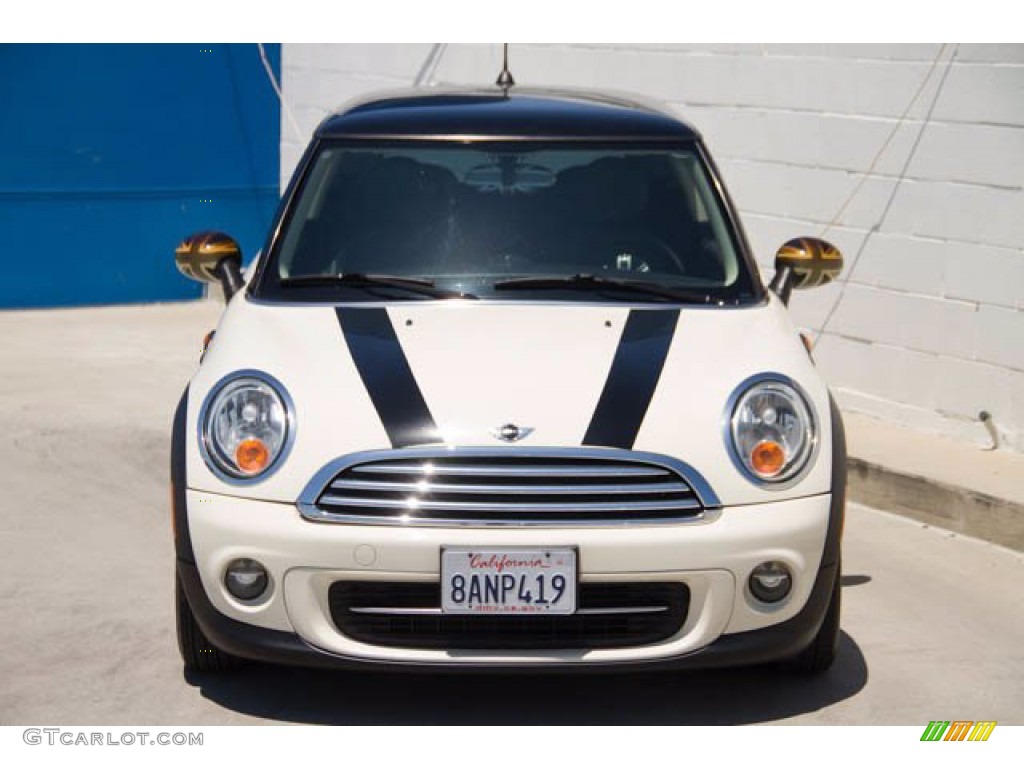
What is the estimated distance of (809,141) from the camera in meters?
8.83

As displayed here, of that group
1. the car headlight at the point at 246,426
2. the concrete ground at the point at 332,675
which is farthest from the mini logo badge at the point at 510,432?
the concrete ground at the point at 332,675

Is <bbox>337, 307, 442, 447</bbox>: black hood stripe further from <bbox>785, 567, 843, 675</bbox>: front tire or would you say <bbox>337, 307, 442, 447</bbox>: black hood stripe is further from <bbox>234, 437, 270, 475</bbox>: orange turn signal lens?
<bbox>785, 567, 843, 675</bbox>: front tire

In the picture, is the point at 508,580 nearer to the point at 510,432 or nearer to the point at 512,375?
the point at 510,432

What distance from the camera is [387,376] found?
4832 mm

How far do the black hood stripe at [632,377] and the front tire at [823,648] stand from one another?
0.77m

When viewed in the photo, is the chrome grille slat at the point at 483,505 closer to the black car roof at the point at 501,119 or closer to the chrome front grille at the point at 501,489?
the chrome front grille at the point at 501,489

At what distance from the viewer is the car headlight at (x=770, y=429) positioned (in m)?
4.73

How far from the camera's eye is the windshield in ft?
18.0

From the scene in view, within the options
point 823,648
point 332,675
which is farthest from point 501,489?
point 823,648

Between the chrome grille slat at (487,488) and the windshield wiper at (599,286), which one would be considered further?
the windshield wiper at (599,286)

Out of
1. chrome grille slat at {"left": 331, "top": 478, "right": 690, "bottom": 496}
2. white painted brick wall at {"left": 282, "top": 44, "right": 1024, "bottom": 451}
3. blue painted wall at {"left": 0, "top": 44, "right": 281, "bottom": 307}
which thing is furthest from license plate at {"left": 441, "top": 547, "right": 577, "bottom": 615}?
blue painted wall at {"left": 0, "top": 44, "right": 281, "bottom": 307}

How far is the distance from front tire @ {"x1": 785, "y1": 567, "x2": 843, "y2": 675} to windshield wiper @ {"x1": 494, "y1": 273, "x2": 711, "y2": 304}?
918 mm

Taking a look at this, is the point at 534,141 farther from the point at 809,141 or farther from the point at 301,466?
the point at 809,141

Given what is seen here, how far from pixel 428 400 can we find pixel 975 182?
13.1 feet
